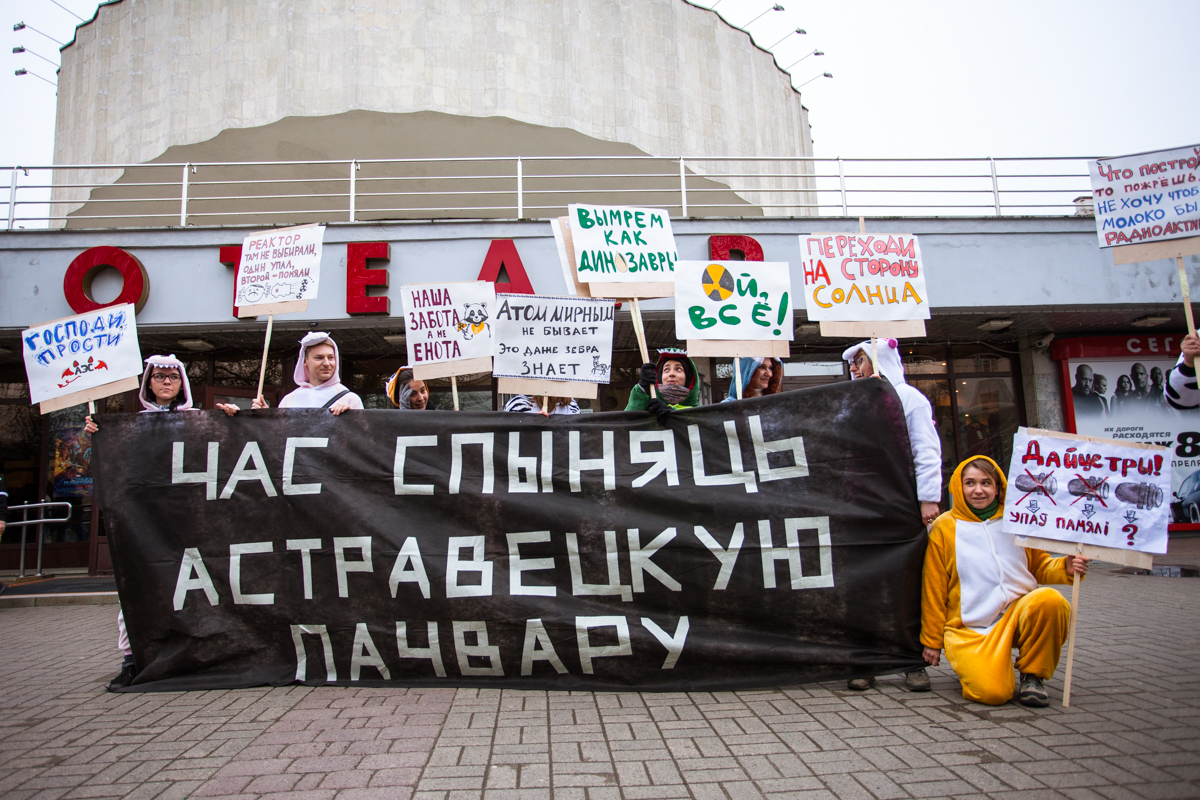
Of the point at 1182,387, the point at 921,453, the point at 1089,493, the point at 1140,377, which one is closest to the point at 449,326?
the point at 921,453

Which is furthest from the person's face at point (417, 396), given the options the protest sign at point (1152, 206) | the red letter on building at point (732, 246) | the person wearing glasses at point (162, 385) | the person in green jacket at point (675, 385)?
the red letter on building at point (732, 246)

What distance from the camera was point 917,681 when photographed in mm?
3699

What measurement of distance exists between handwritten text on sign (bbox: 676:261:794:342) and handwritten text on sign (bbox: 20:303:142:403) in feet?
11.7

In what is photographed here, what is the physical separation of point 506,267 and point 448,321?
4.76 metres

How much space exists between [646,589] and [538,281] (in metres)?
6.25

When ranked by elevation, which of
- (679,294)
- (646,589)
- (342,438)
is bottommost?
(646,589)

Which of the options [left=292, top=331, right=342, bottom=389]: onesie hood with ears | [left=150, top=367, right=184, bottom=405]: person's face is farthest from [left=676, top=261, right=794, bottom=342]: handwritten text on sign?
[left=150, top=367, right=184, bottom=405]: person's face

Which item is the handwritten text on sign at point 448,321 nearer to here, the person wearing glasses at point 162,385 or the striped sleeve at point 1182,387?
the person wearing glasses at point 162,385

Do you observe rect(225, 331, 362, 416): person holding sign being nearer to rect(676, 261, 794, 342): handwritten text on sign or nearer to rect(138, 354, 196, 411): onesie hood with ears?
rect(138, 354, 196, 411): onesie hood with ears

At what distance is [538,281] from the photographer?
30.7 feet

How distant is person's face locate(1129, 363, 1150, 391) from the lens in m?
11.7

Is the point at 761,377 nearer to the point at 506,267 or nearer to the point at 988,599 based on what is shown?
the point at 988,599

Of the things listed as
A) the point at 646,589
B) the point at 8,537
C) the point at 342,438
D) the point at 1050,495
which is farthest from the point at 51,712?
the point at 8,537

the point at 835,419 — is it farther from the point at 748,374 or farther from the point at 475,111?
the point at 475,111
